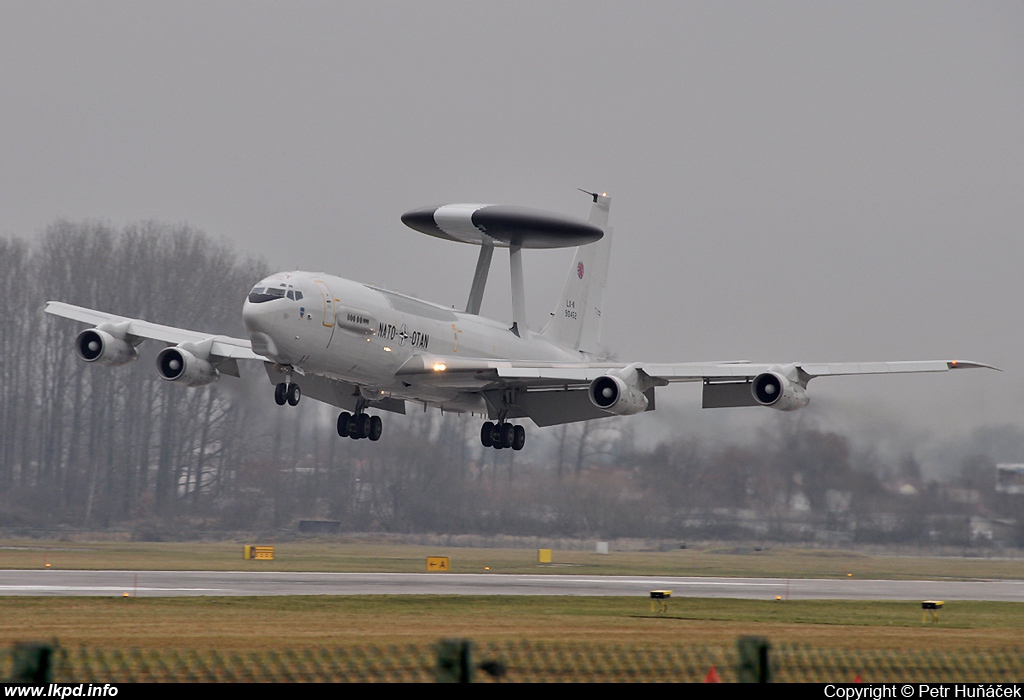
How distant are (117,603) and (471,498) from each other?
40.8 metres

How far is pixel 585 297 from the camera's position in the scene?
189 feet

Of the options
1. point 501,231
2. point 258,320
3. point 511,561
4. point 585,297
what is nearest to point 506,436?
point 501,231

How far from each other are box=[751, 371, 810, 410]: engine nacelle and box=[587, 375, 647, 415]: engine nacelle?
395cm

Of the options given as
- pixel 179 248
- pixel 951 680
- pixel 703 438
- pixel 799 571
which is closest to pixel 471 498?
pixel 703 438

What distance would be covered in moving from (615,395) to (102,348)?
1757 centimetres

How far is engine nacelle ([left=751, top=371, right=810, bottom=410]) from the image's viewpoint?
40906 millimetres

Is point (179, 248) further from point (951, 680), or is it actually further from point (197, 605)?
point (951, 680)

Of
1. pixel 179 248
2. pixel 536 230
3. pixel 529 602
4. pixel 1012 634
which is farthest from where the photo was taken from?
pixel 179 248

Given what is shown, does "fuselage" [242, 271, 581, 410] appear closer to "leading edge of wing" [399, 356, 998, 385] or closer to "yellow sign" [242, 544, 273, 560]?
"leading edge of wing" [399, 356, 998, 385]

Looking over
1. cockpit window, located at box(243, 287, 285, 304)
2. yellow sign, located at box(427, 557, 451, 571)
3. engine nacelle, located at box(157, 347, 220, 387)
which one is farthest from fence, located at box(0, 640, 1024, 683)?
yellow sign, located at box(427, 557, 451, 571)

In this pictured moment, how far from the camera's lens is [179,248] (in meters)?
89.2

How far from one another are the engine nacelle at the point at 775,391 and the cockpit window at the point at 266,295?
50.4ft

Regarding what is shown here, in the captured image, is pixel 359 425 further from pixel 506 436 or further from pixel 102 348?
pixel 102 348

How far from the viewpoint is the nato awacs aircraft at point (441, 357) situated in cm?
3841
